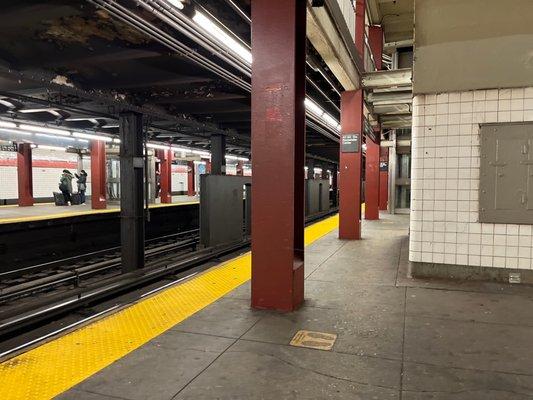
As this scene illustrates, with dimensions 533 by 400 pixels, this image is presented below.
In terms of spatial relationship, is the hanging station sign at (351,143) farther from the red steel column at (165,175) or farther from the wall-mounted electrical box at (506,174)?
the red steel column at (165,175)

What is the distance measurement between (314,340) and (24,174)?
51.6 feet

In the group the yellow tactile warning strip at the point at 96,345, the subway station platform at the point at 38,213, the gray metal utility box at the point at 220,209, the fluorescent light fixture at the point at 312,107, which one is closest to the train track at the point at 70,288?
the gray metal utility box at the point at 220,209

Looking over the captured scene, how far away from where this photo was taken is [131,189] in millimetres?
7305

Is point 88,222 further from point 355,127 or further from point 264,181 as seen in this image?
point 264,181

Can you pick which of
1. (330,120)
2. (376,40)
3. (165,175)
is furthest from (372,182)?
(165,175)

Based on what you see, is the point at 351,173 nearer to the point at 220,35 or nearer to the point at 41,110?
the point at 220,35

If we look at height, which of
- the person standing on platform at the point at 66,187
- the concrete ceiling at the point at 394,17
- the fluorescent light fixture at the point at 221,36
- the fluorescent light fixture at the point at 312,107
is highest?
the concrete ceiling at the point at 394,17

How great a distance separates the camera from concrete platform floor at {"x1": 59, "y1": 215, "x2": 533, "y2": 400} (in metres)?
2.23

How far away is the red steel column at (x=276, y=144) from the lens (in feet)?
11.5

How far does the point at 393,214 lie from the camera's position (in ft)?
48.4

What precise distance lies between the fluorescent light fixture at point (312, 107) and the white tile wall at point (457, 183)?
161 inches

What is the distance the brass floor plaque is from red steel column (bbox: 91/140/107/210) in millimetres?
12369

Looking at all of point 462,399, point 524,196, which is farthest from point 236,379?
point 524,196

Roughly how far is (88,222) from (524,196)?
35.0ft
